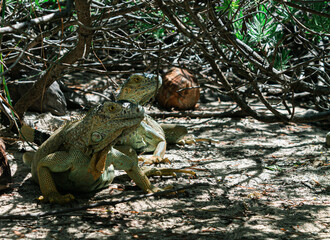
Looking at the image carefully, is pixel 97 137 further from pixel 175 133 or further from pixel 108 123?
pixel 175 133

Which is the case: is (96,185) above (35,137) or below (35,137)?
below

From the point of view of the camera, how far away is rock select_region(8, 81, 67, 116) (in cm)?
675

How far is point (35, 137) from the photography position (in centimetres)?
505

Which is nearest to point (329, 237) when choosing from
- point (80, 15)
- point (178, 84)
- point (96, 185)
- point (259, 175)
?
point (259, 175)

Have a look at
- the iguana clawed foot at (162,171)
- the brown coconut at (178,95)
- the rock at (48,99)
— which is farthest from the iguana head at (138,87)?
the brown coconut at (178,95)

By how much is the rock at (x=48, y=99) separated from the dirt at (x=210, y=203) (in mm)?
1209

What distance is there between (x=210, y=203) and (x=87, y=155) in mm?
1286

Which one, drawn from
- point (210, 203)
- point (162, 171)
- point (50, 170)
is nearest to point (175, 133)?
point (162, 171)

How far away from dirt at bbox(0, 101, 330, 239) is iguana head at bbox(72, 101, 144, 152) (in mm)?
600

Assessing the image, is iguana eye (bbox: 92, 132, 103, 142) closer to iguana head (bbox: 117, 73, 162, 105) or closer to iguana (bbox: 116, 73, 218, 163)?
iguana (bbox: 116, 73, 218, 163)

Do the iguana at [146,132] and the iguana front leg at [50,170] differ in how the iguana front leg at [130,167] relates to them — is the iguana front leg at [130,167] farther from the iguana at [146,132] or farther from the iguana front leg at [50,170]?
the iguana at [146,132]

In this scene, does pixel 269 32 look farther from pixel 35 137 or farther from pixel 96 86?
pixel 96 86

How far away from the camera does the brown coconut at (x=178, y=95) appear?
805 centimetres

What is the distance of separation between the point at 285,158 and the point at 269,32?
188cm
